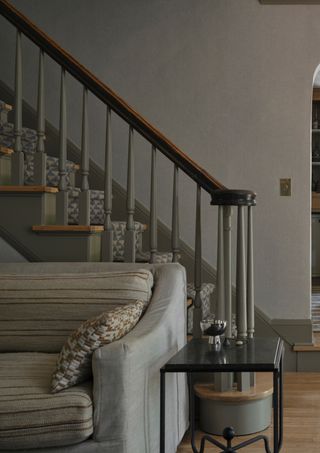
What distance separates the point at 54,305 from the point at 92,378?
48 centimetres

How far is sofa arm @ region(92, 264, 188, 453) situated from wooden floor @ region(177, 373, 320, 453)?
357 millimetres

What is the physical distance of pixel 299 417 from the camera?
3.27 meters

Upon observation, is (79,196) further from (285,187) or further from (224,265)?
(285,187)

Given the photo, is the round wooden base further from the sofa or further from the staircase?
the staircase

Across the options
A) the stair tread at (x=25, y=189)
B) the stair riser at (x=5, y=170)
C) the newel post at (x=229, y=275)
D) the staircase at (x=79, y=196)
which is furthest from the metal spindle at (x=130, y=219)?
→ the stair riser at (x=5, y=170)

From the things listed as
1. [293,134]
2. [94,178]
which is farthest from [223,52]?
[94,178]

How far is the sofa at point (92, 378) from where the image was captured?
2096mm

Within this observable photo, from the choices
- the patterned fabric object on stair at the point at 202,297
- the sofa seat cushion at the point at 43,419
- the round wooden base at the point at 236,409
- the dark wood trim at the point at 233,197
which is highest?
the dark wood trim at the point at 233,197

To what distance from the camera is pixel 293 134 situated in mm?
4441

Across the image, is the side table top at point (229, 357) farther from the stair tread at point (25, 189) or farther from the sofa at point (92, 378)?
the stair tread at point (25, 189)

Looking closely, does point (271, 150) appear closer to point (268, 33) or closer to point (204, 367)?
point (268, 33)

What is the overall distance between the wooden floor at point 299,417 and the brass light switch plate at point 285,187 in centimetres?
122

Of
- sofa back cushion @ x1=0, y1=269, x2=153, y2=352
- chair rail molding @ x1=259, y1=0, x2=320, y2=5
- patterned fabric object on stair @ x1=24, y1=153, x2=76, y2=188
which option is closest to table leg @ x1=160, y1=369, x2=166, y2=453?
sofa back cushion @ x1=0, y1=269, x2=153, y2=352

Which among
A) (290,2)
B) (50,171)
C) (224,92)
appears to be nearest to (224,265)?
(50,171)
